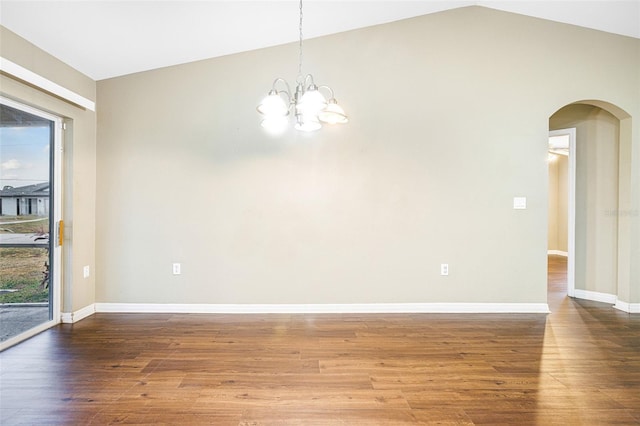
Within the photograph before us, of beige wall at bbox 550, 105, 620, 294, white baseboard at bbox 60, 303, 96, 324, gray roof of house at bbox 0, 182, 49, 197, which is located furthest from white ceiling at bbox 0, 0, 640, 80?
white baseboard at bbox 60, 303, 96, 324

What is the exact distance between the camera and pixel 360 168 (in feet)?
11.6

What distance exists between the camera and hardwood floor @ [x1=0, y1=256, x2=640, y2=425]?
71.6 inches

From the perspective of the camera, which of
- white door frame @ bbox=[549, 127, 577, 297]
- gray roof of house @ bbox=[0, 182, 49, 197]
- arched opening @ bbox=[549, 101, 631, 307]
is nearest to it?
gray roof of house @ bbox=[0, 182, 49, 197]

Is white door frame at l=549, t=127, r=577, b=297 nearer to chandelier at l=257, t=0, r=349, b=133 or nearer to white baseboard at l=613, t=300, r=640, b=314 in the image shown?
white baseboard at l=613, t=300, r=640, b=314

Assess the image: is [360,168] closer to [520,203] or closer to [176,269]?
[520,203]

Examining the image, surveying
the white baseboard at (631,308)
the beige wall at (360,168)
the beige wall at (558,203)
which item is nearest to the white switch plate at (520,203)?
the beige wall at (360,168)

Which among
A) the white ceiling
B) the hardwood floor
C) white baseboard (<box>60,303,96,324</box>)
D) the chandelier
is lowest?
the hardwood floor

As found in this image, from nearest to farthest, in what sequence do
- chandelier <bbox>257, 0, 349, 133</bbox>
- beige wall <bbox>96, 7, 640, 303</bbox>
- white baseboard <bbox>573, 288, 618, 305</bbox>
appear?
1. chandelier <bbox>257, 0, 349, 133</bbox>
2. beige wall <bbox>96, 7, 640, 303</bbox>
3. white baseboard <bbox>573, 288, 618, 305</bbox>

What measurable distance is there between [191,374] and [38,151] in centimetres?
257

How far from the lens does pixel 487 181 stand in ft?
11.7

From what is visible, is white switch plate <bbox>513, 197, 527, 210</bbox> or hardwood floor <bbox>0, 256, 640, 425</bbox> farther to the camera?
white switch plate <bbox>513, 197, 527, 210</bbox>

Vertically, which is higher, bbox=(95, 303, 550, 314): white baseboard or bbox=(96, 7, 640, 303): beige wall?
bbox=(96, 7, 640, 303): beige wall

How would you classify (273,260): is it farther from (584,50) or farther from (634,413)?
(584,50)

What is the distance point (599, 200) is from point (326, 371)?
4113mm
